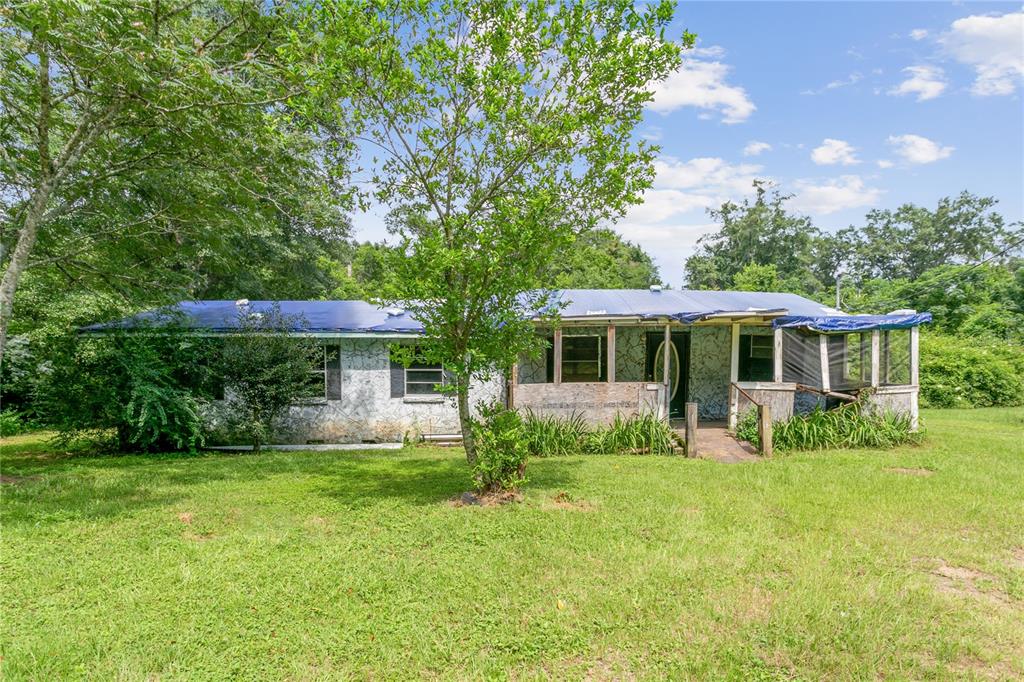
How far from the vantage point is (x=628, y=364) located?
501 inches

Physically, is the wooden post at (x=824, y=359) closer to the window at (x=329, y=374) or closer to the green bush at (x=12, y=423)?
the window at (x=329, y=374)

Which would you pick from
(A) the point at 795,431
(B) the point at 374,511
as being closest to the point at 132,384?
(B) the point at 374,511

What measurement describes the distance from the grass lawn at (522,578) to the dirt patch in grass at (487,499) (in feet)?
0.54

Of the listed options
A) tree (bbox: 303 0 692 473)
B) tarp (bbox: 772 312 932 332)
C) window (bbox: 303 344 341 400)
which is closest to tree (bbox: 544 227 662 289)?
tree (bbox: 303 0 692 473)

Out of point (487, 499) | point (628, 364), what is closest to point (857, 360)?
point (628, 364)

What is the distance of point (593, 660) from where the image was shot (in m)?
3.34

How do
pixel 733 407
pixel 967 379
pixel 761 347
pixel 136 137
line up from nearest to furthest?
pixel 136 137
pixel 733 407
pixel 761 347
pixel 967 379

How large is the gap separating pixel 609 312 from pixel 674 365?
284 cm

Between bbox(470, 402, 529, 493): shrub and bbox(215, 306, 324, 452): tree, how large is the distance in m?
5.22

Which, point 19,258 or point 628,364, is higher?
point 19,258

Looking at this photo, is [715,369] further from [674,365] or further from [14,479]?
[14,479]

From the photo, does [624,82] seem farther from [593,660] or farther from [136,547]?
[136,547]

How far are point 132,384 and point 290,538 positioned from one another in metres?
6.28

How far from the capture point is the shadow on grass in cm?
654
